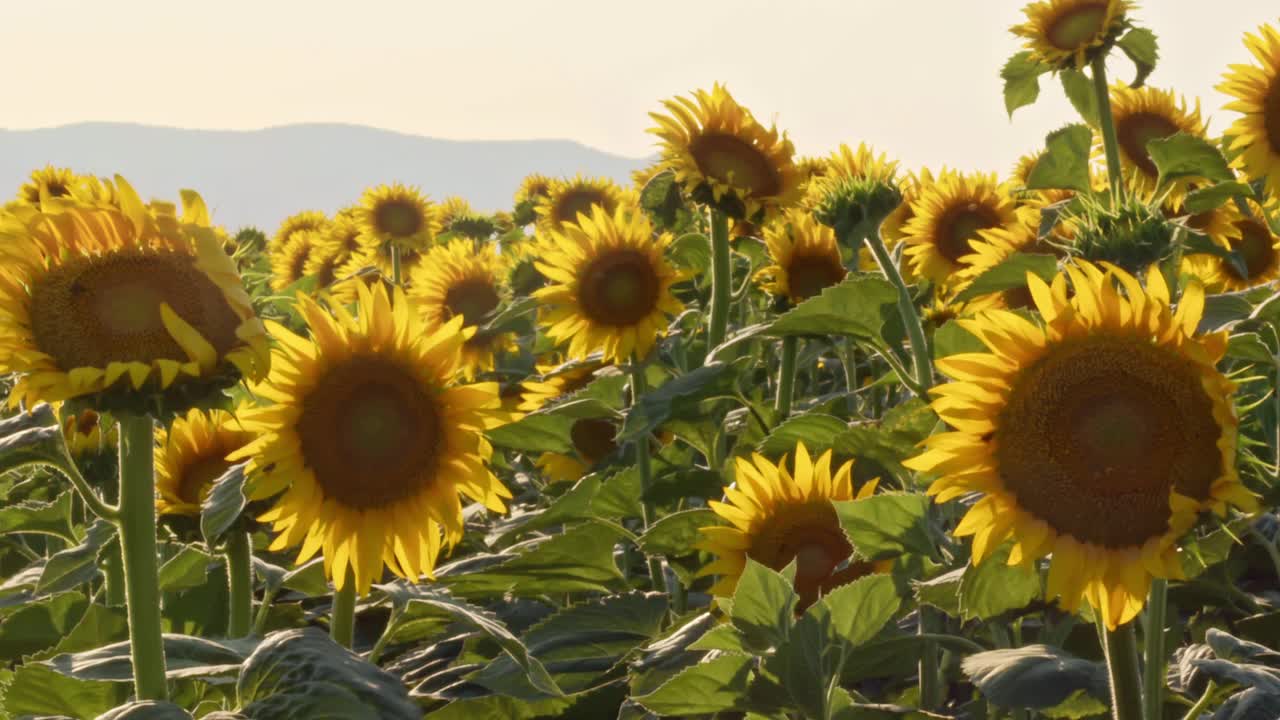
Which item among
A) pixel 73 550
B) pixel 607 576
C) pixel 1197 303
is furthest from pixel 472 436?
pixel 1197 303

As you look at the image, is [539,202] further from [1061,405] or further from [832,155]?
[1061,405]

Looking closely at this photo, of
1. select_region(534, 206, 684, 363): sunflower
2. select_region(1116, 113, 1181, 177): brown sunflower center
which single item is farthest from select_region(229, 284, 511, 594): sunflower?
select_region(1116, 113, 1181, 177): brown sunflower center

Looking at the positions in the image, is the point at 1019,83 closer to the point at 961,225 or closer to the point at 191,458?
the point at 961,225

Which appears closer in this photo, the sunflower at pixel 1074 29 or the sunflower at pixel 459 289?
the sunflower at pixel 1074 29

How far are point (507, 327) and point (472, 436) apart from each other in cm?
212

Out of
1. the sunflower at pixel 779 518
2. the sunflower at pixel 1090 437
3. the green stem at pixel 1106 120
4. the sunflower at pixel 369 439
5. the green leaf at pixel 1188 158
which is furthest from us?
the green stem at pixel 1106 120

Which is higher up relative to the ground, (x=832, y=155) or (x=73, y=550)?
(x=832, y=155)

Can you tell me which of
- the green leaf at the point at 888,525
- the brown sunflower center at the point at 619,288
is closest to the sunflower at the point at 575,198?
the brown sunflower center at the point at 619,288

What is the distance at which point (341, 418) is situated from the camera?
228 cm

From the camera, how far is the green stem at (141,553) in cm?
186

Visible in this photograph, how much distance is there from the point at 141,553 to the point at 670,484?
127cm

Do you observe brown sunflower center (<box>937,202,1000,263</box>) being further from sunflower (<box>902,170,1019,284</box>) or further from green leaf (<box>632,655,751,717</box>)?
green leaf (<box>632,655,751,717</box>)

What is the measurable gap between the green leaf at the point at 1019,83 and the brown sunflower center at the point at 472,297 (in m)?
2.22

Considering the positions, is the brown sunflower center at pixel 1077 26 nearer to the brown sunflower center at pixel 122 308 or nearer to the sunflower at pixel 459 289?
the sunflower at pixel 459 289
